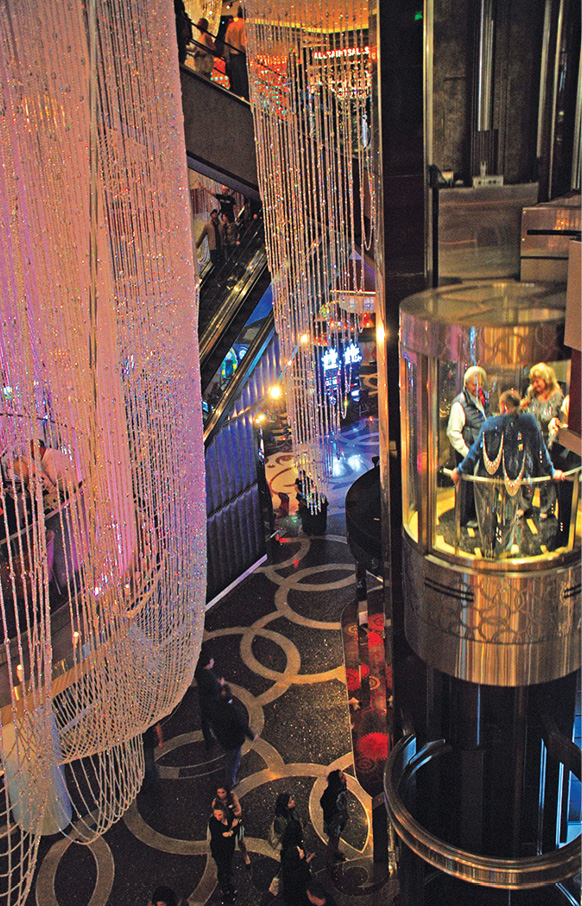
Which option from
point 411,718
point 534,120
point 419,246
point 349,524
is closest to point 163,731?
point 349,524

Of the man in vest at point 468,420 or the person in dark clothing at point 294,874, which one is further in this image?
the person in dark clothing at point 294,874

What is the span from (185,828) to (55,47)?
234 inches

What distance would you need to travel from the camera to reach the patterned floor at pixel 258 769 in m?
5.68

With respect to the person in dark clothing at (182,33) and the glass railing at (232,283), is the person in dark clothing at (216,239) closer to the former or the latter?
the glass railing at (232,283)

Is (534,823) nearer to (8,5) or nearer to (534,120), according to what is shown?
(534,120)

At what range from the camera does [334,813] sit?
5.72 meters

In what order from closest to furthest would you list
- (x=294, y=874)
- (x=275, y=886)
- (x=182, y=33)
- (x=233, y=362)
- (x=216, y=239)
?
1. (x=294, y=874)
2. (x=275, y=886)
3. (x=182, y=33)
4. (x=233, y=362)
5. (x=216, y=239)

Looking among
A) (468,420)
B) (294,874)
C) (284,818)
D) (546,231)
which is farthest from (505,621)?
(284,818)

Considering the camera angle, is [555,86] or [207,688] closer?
[555,86]

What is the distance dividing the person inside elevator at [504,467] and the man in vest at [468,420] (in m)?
0.03

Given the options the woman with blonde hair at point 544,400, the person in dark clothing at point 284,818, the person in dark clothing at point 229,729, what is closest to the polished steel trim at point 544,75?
the woman with blonde hair at point 544,400

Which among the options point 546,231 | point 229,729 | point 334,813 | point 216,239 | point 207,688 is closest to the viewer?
point 546,231

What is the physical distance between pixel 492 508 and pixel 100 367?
1695mm

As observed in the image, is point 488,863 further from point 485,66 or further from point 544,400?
point 485,66
